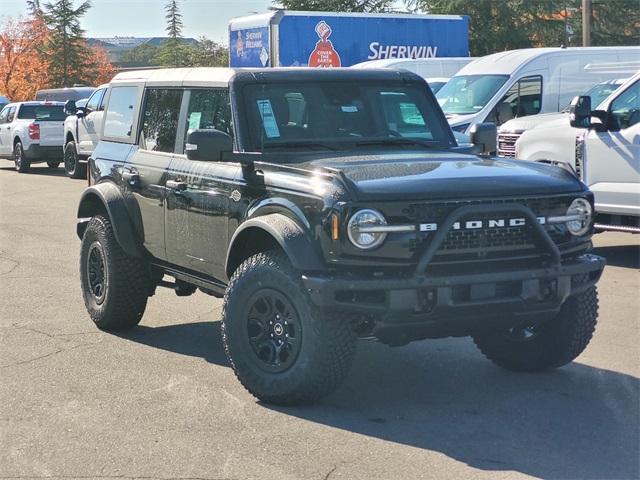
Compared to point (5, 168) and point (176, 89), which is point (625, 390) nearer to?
point (176, 89)

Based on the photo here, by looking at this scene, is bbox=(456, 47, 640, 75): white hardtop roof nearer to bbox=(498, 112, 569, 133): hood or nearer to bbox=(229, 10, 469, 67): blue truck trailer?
bbox=(498, 112, 569, 133): hood

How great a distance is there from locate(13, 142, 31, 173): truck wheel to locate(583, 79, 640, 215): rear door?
18.3m

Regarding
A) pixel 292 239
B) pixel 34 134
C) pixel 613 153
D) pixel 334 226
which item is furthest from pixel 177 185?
pixel 34 134

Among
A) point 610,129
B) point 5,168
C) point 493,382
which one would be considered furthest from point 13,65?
point 493,382

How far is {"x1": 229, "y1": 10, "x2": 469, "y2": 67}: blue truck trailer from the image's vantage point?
2450cm

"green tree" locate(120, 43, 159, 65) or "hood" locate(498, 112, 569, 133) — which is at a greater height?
"green tree" locate(120, 43, 159, 65)

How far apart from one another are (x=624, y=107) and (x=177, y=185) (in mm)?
5748

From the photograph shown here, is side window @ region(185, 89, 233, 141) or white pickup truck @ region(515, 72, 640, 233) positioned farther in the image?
white pickup truck @ region(515, 72, 640, 233)

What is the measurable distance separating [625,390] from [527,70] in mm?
11667

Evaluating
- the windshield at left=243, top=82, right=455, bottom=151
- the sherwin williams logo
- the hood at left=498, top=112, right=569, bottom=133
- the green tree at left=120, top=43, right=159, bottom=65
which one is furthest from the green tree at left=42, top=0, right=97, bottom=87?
the green tree at left=120, top=43, right=159, bottom=65

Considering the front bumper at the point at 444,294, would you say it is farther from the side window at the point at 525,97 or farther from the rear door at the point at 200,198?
the side window at the point at 525,97

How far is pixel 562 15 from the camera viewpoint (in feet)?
154

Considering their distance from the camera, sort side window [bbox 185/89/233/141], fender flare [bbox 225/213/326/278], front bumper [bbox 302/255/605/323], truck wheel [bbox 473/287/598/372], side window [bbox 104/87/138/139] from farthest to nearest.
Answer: side window [bbox 104/87/138/139] < side window [bbox 185/89/233/141] < truck wheel [bbox 473/287/598/372] < fender flare [bbox 225/213/326/278] < front bumper [bbox 302/255/605/323]

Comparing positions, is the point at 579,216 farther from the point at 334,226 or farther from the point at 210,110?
the point at 210,110
